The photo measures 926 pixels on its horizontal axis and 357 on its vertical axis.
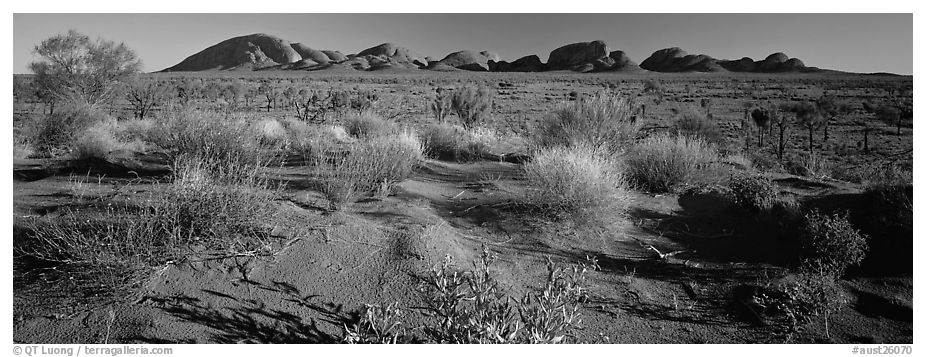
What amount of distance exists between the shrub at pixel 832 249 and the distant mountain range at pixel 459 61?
294ft

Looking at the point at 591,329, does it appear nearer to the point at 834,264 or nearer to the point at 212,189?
the point at 834,264

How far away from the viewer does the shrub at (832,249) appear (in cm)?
439

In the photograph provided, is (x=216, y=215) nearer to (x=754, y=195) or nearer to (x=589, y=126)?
(x=754, y=195)

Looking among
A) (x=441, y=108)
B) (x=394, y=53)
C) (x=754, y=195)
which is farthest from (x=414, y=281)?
(x=394, y=53)

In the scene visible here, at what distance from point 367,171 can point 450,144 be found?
4.32m

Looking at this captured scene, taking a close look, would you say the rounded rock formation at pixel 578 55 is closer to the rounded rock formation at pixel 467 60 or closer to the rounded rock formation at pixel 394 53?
the rounded rock formation at pixel 467 60

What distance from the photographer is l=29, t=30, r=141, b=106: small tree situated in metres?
17.3

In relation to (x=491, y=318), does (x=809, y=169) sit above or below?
below

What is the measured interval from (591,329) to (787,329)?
1.44m

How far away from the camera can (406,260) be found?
13.9 feet

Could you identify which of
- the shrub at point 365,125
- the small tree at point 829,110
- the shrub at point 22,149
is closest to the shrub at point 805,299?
the shrub at point 365,125

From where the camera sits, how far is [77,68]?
1777 centimetres

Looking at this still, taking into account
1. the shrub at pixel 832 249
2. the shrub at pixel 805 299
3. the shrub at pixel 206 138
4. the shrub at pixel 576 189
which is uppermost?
the shrub at pixel 206 138
